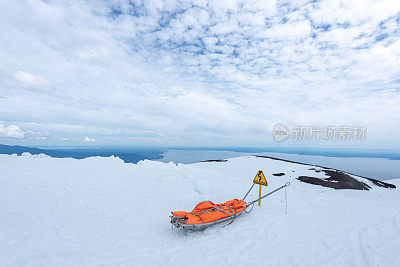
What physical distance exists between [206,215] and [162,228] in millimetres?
2738

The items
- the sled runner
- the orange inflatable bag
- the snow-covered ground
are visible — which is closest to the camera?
the snow-covered ground

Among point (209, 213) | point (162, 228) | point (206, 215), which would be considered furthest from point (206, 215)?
point (162, 228)

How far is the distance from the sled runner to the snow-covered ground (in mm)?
431

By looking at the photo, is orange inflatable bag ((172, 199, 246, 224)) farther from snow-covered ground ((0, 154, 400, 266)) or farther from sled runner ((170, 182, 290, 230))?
snow-covered ground ((0, 154, 400, 266))

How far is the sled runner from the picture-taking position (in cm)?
814

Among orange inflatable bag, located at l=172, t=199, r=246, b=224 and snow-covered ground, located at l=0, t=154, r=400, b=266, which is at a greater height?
orange inflatable bag, located at l=172, t=199, r=246, b=224

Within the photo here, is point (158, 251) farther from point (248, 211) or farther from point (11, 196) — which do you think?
point (11, 196)

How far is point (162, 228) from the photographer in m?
9.37

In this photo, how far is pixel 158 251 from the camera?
7070 millimetres

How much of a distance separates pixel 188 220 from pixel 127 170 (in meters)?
13.7

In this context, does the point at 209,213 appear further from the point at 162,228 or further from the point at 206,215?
the point at 162,228

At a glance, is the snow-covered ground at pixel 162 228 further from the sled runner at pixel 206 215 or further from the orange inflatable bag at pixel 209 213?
the orange inflatable bag at pixel 209 213

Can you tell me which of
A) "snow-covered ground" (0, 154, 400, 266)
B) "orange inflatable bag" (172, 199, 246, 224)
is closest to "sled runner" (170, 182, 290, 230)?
"orange inflatable bag" (172, 199, 246, 224)

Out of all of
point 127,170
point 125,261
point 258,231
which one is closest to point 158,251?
point 125,261
